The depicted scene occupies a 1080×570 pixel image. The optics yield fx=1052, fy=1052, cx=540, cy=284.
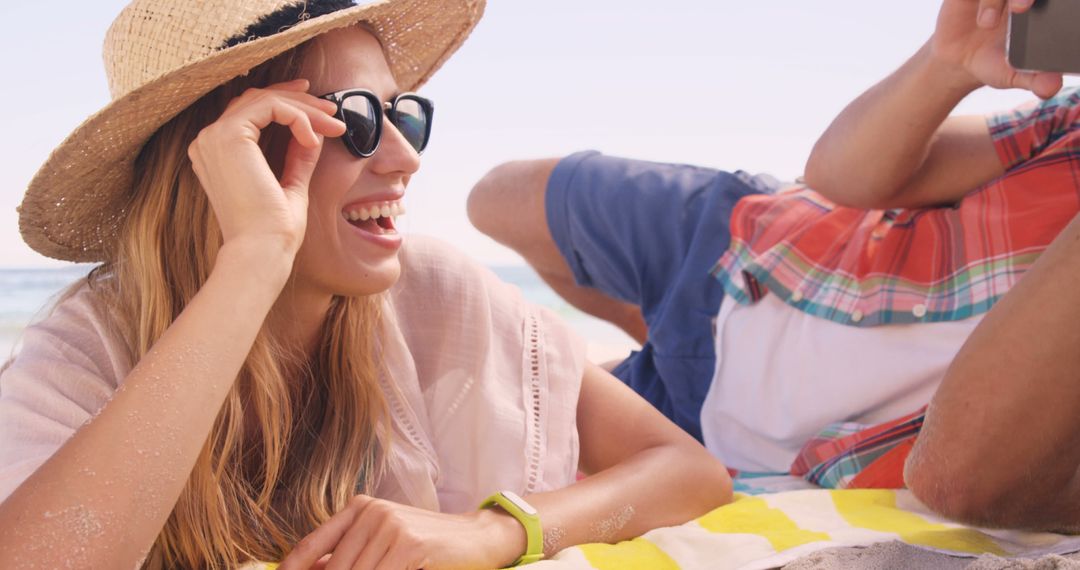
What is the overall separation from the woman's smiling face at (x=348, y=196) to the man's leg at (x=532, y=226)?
1.71m

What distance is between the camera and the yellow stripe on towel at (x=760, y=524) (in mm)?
2025

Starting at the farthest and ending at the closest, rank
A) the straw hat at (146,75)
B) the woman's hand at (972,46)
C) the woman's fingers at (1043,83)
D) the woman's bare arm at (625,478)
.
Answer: the woman's hand at (972,46) → the woman's fingers at (1043,83) → the woman's bare arm at (625,478) → the straw hat at (146,75)

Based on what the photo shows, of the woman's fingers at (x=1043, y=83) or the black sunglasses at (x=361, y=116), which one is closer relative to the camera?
the black sunglasses at (x=361, y=116)

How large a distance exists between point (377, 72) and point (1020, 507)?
1.58 metres

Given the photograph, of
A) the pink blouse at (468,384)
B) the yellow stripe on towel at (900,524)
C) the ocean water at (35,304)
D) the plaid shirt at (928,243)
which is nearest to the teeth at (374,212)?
the pink blouse at (468,384)

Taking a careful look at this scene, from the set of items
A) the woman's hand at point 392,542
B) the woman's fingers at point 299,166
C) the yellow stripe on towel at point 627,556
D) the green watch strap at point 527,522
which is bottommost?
the yellow stripe on towel at point 627,556

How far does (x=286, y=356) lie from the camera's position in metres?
2.17

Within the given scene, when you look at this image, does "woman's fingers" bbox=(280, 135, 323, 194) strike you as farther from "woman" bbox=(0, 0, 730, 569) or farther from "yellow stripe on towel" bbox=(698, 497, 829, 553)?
"yellow stripe on towel" bbox=(698, 497, 829, 553)

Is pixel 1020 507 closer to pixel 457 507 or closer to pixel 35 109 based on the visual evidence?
pixel 457 507

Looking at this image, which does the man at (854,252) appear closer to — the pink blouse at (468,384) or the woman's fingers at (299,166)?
the pink blouse at (468,384)

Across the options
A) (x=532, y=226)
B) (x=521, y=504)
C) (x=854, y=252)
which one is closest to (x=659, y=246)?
(x=532, y=226)

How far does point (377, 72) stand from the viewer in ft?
6.97

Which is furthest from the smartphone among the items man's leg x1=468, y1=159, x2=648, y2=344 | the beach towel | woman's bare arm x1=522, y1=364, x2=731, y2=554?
man's leg x1=468, y1=159, x2=648, y2=344

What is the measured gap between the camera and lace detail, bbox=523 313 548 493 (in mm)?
2254
